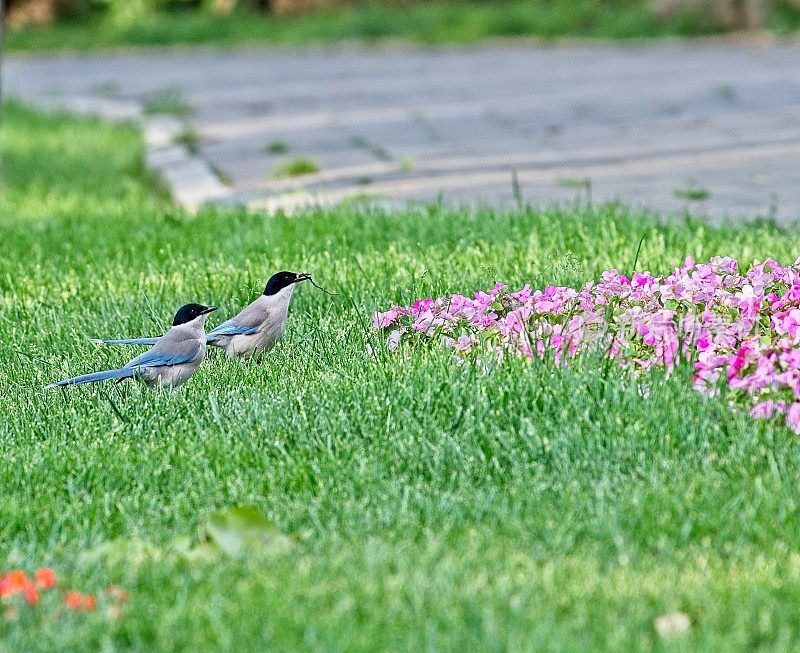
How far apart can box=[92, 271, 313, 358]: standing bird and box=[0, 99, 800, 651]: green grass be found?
64 millimetres

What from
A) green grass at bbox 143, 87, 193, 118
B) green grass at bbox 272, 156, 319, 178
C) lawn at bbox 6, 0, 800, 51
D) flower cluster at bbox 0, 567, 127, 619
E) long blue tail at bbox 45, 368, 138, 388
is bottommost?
lawn at bbox 6, 0, 800, 51

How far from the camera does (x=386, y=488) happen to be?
296 cm

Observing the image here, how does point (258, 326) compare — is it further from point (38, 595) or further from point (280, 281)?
point (38, 595)

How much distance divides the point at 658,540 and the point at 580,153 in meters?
5.97

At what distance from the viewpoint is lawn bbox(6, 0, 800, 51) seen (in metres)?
19.6

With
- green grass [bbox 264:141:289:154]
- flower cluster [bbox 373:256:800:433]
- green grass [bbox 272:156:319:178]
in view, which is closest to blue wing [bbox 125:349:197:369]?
flower cluster [bbox 373:256:800:433]

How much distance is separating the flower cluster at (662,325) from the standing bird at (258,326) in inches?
10.8

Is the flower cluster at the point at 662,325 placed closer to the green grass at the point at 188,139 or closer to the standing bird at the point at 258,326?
the standing bird at the point at 258,326

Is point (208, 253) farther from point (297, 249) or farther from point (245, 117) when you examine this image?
point (245, 117)

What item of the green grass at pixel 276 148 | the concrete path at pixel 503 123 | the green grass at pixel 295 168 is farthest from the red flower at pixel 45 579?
the green grass at pixel 276 148

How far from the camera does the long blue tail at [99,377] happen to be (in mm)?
3533

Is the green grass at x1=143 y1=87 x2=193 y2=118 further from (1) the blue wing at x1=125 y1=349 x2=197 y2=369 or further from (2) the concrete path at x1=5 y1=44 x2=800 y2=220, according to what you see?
(1) the blue wing at x1=125 y1=349 x2=197 y2=369

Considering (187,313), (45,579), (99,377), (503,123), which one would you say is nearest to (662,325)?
(187,313)

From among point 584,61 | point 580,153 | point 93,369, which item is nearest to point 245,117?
point 580,153
